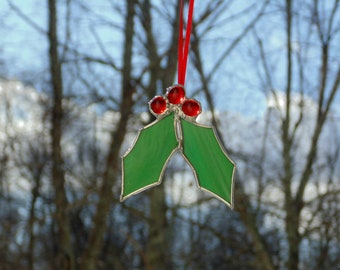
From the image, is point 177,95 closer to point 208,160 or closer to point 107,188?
point 208,160

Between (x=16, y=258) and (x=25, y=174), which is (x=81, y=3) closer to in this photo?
(x=25, y=174)

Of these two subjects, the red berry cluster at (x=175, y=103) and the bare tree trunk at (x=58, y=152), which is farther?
the bare tree trunk at (x=58, y=152)

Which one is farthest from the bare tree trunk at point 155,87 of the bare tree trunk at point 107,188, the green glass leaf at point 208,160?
the green glass leaf at point 208,160

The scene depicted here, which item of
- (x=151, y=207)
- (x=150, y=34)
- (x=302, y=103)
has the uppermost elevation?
(x=150, y=34)

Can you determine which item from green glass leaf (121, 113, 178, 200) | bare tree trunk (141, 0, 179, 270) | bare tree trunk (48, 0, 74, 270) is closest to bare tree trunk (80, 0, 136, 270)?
bare tree trunk (48, 0, 74, 270)

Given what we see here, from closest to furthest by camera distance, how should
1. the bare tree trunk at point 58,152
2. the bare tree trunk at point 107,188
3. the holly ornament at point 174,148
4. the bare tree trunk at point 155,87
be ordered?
1. the holly ornament at point 174,148
2. the bare tree trunk at point 107,188
3. the bare tree trunk at point 58,152
4. the bare tree trunk at point 155,87

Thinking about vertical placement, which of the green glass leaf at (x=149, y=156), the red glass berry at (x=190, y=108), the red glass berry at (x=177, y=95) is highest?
the red glass berry at (x=177, y=95)

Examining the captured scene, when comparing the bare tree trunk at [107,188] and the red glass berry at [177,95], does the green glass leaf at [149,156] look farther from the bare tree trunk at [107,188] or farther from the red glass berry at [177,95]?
the bare tree trunk at [107,188]

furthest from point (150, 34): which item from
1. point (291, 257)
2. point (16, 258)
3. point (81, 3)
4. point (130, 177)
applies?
point (130, 177)
